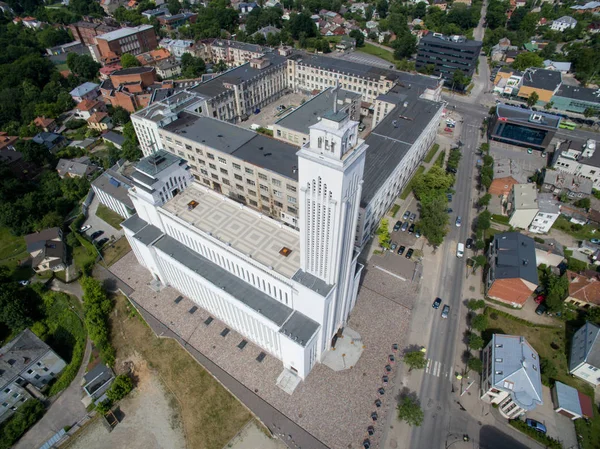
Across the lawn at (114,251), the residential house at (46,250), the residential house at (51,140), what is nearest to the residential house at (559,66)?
the lawn at (114,251)

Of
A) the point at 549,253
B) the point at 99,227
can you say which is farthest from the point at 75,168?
the point at 549,253

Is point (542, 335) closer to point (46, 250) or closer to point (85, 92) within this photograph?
point (46, 250)

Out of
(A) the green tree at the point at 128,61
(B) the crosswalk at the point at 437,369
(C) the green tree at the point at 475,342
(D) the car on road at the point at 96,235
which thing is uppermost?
(A) the green tree at the point at 128,61

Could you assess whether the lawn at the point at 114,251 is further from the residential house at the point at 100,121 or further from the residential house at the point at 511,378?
the residential house at the point at 511,378

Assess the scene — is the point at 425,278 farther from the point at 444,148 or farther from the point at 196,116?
the point at 196,116

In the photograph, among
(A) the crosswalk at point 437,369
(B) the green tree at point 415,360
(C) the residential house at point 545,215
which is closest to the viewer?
(B) the green tree at point 415,360
